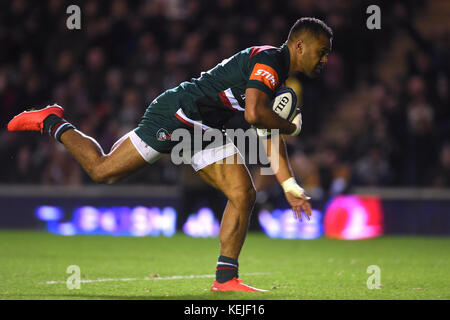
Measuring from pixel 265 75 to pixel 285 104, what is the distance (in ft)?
1.17

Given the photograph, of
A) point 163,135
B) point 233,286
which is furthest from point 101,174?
point 233,286

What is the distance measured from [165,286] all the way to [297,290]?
3.35 ft

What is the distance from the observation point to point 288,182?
6059 millimetres

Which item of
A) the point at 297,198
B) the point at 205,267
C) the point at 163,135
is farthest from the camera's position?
the point at 205,267

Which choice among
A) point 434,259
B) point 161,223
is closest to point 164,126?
point 434,259

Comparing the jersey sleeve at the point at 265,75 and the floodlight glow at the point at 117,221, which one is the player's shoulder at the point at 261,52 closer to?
the jersey sleeve at the point at 265,75

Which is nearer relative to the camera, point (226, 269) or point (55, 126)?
point (226, 269)

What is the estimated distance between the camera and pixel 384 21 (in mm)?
15117

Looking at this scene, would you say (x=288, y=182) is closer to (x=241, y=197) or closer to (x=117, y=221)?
(x=241, y=197)

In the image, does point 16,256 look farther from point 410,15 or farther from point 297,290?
point 410,15

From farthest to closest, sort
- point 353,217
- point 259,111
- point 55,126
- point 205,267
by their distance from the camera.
→ point 353,217 < point 205,267 < point 55,126 < point 259,111

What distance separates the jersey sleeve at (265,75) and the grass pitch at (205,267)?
145cm

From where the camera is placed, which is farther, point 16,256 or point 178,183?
point 178,183
